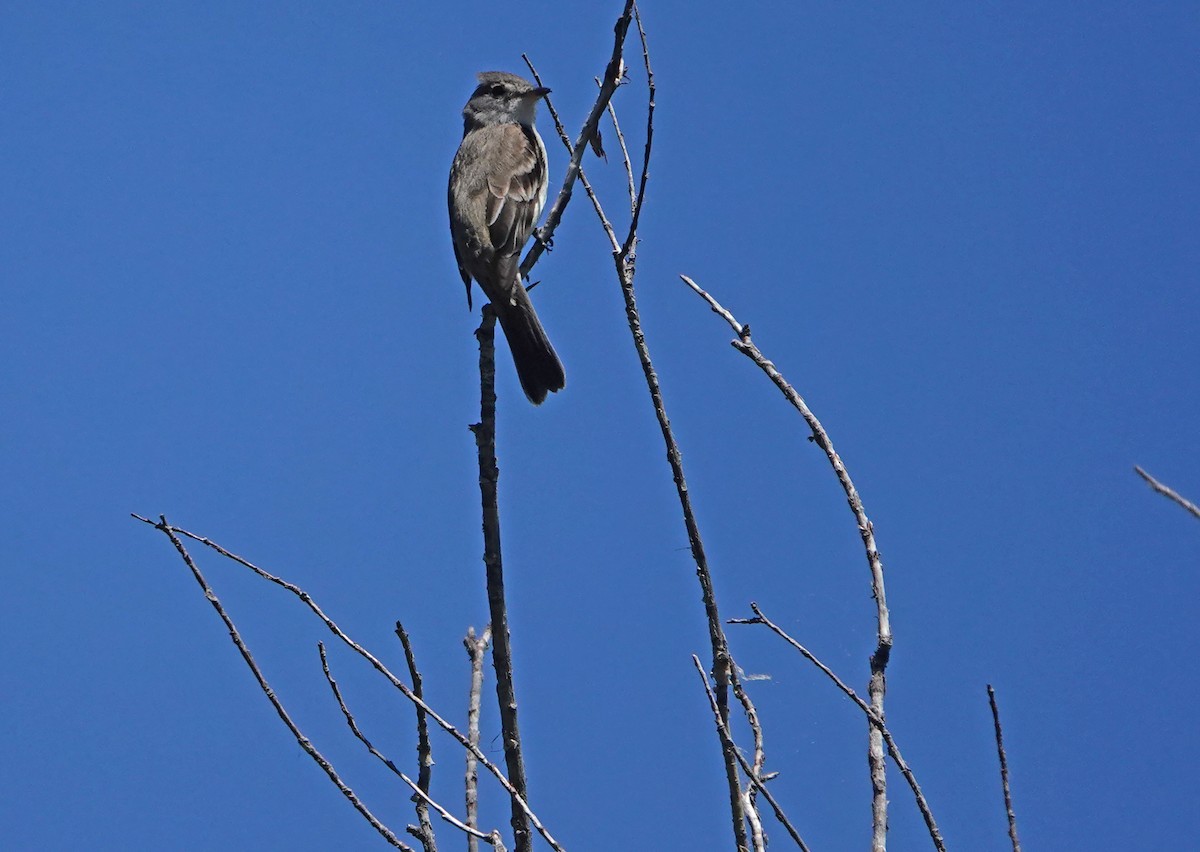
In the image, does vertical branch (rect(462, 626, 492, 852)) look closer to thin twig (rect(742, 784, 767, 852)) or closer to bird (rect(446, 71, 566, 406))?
thin twig (rect(742, 784, 767, 852))

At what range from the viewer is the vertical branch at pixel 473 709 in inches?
135

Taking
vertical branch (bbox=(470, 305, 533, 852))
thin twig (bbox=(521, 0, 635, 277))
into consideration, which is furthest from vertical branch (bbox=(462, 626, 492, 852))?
thin twig (bbox=(521, 0, 635, 277))

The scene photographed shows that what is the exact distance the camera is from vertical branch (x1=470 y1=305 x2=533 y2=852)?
3.03 m

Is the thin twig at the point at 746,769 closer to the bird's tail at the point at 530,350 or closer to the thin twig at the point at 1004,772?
the thin twig at the point at 1004,772

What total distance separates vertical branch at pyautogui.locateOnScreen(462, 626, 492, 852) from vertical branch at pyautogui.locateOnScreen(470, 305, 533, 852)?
0.14 metres

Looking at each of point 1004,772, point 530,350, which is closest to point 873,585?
point 1004,772

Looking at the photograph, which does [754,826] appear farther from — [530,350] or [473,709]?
[530,350]

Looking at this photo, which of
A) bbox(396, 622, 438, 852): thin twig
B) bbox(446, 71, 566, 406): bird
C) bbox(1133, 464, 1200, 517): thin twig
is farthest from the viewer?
bbox(446, 71, 566, 406): bird

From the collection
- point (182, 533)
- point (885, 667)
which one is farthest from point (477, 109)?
point (885, 667)

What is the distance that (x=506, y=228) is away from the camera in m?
5.85

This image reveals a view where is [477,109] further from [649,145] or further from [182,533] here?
[182,533]

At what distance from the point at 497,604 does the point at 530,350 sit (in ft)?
9.33

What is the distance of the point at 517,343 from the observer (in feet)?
19.4

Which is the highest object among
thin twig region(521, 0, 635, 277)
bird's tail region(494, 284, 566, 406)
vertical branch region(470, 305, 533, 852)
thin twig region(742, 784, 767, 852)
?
bird's tail region(494, 284, 566, 406)
